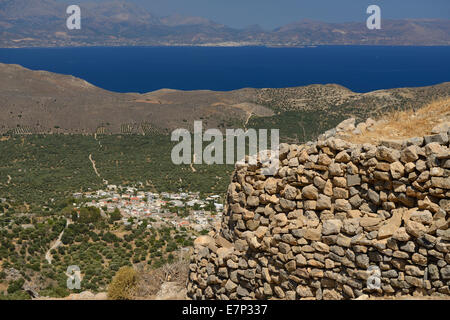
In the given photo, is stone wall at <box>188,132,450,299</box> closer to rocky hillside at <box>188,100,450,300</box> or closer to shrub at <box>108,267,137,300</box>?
rocky hillside at <box>188,100,450,300</box>

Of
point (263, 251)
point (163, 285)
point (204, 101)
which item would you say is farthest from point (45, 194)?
point (204, 101)

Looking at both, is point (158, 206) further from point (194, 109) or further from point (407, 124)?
point (194, 109)

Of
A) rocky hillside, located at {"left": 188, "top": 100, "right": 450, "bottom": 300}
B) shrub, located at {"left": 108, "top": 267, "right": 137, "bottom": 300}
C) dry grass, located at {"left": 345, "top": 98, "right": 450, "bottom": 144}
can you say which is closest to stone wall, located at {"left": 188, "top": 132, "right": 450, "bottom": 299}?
rocky hillside, located at {"left": 188, "top": 100, "right": 450, "bottom": 300}

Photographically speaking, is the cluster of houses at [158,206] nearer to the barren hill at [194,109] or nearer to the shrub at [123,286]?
the shrub at [123,286]

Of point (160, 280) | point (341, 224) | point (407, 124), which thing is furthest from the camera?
point (160, 280)

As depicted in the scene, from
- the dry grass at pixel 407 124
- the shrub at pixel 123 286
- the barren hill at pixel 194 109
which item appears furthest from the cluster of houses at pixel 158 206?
the barren hill at pixel 194 109

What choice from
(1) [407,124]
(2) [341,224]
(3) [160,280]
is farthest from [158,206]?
(2) [341,224]
